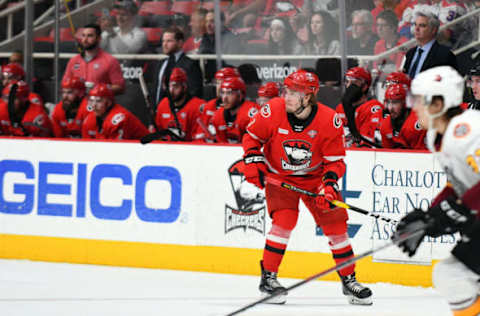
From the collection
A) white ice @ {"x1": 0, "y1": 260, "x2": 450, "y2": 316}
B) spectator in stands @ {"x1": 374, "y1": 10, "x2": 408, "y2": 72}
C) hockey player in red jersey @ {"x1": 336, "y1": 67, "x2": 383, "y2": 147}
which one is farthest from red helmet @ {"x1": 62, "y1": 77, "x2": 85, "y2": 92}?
spectator in stands @ {"x1": 374, "y1": 10, "x2": 408, "y2": 72}

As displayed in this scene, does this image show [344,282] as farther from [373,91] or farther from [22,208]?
[22,208]

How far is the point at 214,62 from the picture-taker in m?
7.36

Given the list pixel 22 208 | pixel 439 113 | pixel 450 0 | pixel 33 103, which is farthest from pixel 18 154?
pixel 439 113

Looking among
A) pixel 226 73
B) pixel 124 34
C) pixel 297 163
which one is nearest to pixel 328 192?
pixel 297 163

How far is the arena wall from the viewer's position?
5633 millimetres

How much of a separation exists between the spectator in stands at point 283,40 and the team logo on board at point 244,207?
1.49m

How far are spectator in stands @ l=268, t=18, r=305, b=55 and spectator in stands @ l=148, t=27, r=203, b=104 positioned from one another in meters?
0.66

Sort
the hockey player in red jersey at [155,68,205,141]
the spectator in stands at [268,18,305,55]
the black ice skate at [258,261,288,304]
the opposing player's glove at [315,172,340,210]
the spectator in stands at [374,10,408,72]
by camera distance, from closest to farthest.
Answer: the opposing player's glove at [315,172,340,210]
the black ice skate at [258,261,288,304]
the spectator in stands at [374,10,408,72]
the hockey player in red jersey at [155,68,205,141]
the spectator in stands at [268,18,305,55]

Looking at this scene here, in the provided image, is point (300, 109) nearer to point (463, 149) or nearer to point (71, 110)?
point (463, 149)

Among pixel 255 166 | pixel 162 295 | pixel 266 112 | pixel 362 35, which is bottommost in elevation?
pixel 162 295

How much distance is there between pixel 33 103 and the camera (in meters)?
7.30

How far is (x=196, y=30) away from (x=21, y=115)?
167 centimetres

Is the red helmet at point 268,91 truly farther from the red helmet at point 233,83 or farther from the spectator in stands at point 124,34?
the spectator in stands at point 124,34

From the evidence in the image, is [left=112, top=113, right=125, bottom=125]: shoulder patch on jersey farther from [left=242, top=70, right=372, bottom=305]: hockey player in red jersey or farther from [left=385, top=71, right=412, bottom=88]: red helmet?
[left=385, top=71, right=412, bottom=88]: red helmet
